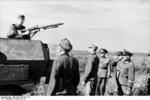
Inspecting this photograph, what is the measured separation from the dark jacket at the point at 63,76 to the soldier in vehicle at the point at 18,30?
16.3ft

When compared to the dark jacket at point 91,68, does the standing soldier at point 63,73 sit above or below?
above

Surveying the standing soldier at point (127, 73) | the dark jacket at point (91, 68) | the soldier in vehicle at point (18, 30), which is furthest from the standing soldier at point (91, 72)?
the soldier in vehicle at point (18, 30)

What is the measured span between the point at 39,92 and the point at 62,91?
20.7ft

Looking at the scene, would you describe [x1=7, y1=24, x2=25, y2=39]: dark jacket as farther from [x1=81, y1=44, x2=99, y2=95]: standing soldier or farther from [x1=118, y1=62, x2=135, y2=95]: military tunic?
[x1=118, y1=62, x2=135, y2=95]: military tunic

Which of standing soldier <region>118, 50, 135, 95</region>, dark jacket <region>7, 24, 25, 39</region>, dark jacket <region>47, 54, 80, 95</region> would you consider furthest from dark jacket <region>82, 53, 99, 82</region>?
dark jacket <region>47, 54, 80, 95</region>

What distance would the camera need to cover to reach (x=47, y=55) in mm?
11812

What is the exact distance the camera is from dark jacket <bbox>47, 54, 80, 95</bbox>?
611cm

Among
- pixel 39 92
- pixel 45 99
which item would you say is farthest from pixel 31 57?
pixel 45 99

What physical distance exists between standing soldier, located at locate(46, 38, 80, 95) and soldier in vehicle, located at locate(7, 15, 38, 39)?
498 cm

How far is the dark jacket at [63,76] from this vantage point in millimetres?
6105

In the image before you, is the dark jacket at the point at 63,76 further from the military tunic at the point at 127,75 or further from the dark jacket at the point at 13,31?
the dark jacket at the point at 13,31

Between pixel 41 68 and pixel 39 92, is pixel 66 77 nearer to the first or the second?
pixel 41 68

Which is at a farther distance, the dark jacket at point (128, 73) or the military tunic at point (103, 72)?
the military tunic at point (103, 72)

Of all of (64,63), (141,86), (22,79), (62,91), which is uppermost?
(64,63)
